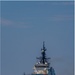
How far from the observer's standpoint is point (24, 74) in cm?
4862

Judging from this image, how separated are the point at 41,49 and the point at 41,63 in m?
2.18

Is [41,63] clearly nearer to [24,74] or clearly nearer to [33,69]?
[33,69]

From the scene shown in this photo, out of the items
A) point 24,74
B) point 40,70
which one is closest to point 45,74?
point 40,70

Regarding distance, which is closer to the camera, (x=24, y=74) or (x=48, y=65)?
(x=48, y=65)

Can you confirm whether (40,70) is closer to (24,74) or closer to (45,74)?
(45,74)

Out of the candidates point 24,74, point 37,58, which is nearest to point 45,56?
point 37,58

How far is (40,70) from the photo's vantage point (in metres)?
44.3

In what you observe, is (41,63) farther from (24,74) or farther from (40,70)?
(24,74)

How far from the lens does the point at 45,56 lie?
4600 centimetres

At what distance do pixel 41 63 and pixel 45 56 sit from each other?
47.9 inches

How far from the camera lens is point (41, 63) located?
148 feet

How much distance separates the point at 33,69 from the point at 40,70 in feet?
3.69

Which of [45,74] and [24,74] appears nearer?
[45,74]

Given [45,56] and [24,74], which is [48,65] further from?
[24,74]
